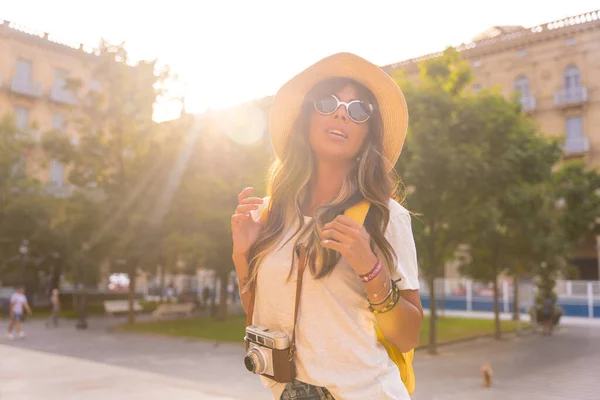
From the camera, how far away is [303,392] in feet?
6.22

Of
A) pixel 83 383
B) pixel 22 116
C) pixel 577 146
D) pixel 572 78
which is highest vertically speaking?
pixel 572 78

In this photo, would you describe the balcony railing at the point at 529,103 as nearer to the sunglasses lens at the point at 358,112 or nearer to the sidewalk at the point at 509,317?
the sidewalk at the point at 509,317

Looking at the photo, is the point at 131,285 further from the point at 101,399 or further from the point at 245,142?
the point at 101,399

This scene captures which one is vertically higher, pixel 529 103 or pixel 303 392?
pixel 529 103

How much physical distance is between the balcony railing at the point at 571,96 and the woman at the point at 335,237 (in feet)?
117

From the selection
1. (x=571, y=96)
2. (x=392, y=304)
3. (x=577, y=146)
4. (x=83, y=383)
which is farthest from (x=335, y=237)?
(x=571, y=96)

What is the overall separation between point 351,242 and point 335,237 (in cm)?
5

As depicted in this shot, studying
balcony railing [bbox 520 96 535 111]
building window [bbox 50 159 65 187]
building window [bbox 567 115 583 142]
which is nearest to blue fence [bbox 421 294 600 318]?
building window [bbox 567 115 583 142]

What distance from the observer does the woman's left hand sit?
1.67 m

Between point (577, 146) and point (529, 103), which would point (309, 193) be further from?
point (529, 103)

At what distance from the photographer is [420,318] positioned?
6.00 feet

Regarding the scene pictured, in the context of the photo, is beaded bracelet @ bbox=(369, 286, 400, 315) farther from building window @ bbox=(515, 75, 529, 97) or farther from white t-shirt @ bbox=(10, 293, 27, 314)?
building window @ bbox=(515, 75, 529, 97)

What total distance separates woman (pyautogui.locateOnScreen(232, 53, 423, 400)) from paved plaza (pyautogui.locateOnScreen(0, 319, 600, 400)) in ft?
Answer: 24.4

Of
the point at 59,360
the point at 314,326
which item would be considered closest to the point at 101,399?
the point at 59,360
